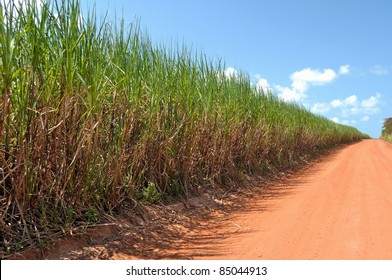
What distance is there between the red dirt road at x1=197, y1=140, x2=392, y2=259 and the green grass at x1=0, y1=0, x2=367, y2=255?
1.08 metres

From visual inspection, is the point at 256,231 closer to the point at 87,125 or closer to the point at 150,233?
the point at 150,233

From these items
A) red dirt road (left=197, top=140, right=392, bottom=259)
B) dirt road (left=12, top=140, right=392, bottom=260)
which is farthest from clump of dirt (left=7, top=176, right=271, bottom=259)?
red dirt road (left=197, top=140, right=392, bottom=259)

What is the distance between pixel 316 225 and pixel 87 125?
2.68 m

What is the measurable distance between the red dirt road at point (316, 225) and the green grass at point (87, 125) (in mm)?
1077

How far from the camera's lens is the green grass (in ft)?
9.18

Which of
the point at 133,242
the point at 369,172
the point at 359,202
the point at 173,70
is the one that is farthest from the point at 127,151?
the point at 369,172

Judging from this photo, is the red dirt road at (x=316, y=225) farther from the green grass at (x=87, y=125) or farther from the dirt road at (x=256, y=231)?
the green grass at (x=87, y=125)

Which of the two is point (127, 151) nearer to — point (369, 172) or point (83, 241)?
point (83, 241)

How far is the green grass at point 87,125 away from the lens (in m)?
2.80

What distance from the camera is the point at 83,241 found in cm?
318

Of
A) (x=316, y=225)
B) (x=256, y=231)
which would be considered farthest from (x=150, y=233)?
(x=316, y=225)

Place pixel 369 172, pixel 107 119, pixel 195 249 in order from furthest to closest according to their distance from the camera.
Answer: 1. pixel 369 172
2. pixel 107 119
3. pixel 195 249

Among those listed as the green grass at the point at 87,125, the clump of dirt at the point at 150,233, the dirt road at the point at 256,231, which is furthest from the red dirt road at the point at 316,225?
the green grass at the point at 87,125

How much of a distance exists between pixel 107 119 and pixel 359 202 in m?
3.85
